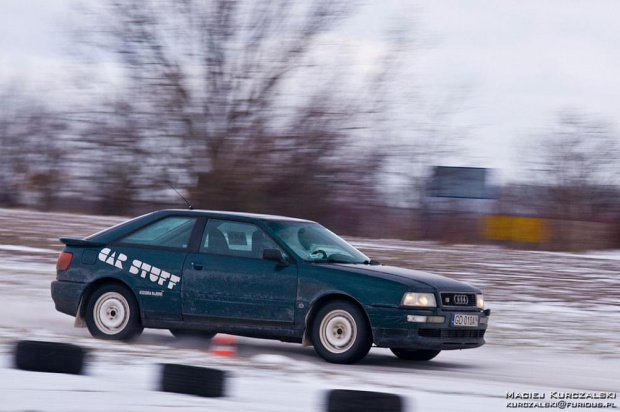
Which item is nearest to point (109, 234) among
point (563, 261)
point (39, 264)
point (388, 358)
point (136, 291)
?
point (136, 291)

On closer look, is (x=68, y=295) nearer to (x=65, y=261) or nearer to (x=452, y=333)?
(x=65, y=261)

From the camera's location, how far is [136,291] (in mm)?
9805

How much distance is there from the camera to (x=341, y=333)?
29.6 feet

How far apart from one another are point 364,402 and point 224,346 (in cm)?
392

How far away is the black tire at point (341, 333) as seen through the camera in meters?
8.93

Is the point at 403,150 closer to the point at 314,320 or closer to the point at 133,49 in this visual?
the point at 133,49

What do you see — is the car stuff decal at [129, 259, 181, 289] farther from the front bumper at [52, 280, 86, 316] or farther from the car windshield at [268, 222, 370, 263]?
the car windshield at [268, 222, 370, 263]

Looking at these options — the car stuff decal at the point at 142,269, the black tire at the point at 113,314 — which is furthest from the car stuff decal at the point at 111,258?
the black tire at the point at 113,314

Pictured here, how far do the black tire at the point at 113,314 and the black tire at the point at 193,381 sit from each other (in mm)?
3225

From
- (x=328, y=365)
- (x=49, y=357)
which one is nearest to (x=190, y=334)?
(x=328, y=365)

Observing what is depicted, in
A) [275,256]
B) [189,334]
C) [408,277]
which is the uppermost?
[275,256]

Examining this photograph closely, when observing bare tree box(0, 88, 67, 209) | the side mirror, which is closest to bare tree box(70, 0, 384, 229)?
bare tree box(0, 88, 67, 209)

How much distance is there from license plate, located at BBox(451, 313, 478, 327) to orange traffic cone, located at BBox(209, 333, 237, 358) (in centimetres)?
211

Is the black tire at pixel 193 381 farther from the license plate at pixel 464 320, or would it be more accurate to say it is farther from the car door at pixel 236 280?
the license plate at pixel 464 320
